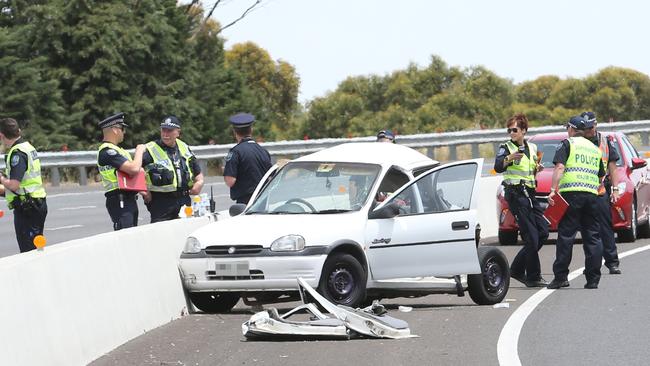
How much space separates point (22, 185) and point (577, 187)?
5731 millimetres

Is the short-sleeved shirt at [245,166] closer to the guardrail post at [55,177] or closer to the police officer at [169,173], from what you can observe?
the police officer at [169,173]

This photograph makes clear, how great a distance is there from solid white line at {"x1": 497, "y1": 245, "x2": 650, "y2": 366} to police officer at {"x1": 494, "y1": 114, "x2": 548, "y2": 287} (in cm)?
55

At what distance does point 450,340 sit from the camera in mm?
11461

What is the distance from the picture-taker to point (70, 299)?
1049cm

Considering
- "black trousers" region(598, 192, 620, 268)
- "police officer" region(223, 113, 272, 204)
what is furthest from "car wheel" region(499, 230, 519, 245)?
"police officer" region(223, 113, 272, 204)

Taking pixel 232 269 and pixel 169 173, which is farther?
pixel 169 173

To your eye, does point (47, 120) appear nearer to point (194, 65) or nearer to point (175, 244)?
point (194, 65)

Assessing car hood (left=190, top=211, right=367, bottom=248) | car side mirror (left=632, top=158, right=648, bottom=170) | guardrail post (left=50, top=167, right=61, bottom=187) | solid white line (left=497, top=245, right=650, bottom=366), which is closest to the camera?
solid white line (left=497, top=245, right=650, bottom=366)

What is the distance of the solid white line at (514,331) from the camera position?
10352mm

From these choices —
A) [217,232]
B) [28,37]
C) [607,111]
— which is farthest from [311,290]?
[607,111]

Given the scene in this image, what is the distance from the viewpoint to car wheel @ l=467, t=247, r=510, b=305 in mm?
14023

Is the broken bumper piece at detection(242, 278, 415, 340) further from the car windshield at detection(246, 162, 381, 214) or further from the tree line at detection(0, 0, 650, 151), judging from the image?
the tree line at detection(0, 0, 650, 151)

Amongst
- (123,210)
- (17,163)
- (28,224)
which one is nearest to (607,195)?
(123,210)

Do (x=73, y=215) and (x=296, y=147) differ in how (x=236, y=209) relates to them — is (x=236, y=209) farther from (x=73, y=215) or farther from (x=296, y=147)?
(x=296, y=147)
